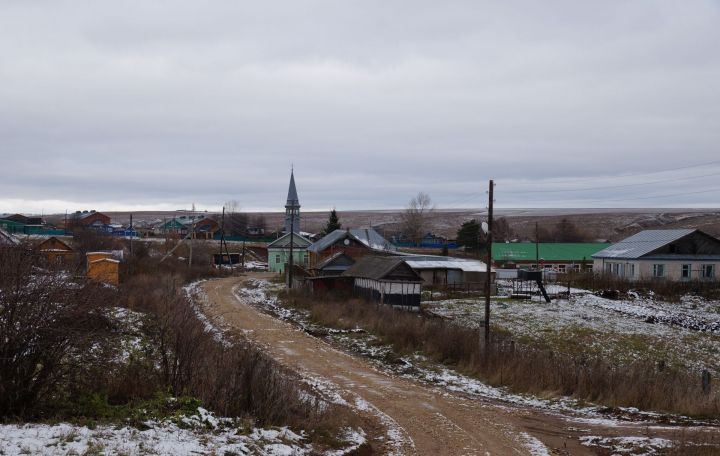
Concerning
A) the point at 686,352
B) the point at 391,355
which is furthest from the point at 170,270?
the point at 686,352

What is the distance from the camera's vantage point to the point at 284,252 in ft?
239

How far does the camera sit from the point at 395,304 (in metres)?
35.9

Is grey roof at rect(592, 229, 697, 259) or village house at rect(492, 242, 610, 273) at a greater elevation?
grey roof at rect(592, 229, 697, 259)

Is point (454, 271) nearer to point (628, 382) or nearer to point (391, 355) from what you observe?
point (391, 355)

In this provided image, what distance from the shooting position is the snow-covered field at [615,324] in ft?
86.3

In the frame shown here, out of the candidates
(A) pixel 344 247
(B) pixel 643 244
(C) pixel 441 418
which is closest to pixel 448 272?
(A) pixel 344 247

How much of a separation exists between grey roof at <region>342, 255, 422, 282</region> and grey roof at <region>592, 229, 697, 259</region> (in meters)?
28.0

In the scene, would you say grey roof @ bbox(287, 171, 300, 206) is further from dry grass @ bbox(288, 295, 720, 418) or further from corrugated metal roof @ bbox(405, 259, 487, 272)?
dry grass @ bbox(288, 295, 720, 418)

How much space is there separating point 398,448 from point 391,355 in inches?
421

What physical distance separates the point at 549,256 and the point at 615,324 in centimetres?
4357

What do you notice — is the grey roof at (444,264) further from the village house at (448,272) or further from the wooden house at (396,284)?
the wooden house at (396,284)

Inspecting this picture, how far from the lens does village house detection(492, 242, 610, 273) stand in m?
73.8

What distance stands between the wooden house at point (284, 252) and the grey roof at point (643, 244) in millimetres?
31617

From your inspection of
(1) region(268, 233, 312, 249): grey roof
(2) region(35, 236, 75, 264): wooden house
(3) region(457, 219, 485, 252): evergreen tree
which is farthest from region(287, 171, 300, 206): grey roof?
(2) region(35, 236, 75, 264): wooden house
